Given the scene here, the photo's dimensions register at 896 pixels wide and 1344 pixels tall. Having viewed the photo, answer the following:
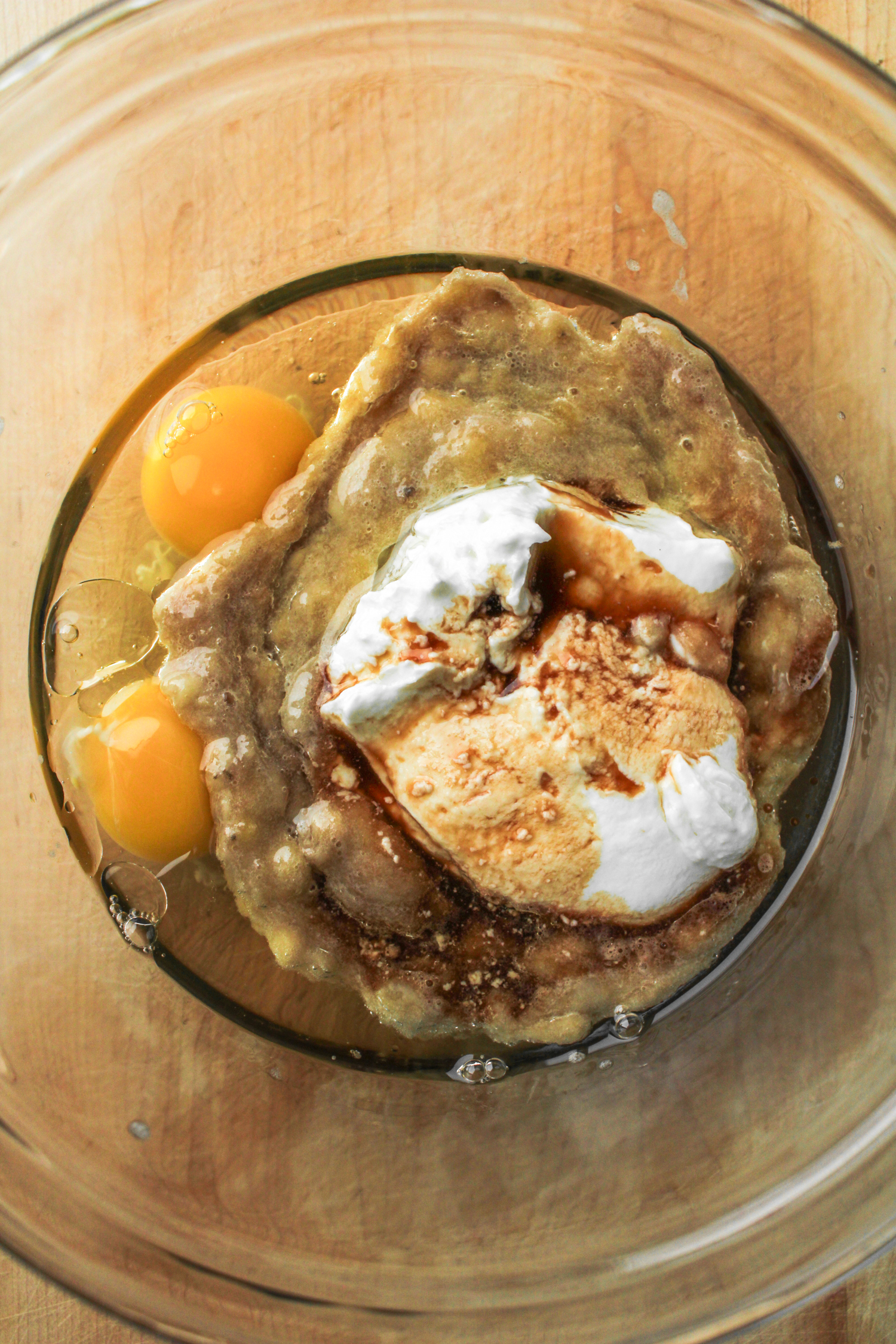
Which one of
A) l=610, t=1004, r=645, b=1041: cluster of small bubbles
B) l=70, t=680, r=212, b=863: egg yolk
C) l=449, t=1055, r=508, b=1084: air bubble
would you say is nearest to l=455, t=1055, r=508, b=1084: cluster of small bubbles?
l=449, t=1055, r=508, b=1084: air bubble

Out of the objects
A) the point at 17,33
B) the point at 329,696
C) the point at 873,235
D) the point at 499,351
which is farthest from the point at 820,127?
the point at 17,33

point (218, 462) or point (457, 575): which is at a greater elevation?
point (218, 462)

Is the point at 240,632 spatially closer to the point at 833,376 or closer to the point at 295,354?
the point at 295,354

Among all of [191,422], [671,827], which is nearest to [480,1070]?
[671,827]

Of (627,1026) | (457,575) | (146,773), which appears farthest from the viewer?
(627,1026)

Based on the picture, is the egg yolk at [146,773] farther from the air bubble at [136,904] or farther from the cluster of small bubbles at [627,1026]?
the cluster of small bubbles at [627,1026]

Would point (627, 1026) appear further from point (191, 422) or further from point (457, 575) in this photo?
point (191, 422)

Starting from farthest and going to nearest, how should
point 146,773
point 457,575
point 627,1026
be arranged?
point 627,1026, point 146,773, point 457,575
